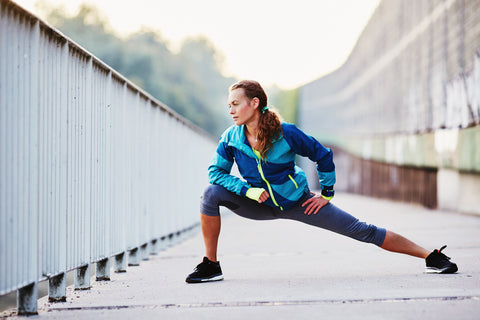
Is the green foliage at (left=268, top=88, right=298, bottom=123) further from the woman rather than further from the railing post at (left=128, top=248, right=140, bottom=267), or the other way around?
the woman

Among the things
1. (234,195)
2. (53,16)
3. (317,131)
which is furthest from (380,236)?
(53,16)

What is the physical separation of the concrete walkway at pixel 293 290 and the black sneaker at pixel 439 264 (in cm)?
11

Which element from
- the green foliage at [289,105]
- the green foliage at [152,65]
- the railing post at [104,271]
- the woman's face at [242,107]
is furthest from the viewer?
the green foliage at [152,65]

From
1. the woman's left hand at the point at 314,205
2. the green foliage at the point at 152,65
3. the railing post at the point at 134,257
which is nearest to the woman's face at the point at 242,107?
the woman's left hand at the point at 314,205

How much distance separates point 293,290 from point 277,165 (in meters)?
0.91

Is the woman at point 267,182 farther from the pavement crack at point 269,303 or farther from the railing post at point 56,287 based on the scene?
the railing post at point 56,287

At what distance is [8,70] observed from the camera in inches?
148

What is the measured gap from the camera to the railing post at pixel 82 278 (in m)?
5.17

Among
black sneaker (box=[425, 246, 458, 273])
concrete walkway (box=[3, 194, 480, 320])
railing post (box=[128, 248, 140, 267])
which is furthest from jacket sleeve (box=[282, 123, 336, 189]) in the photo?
railing post (box=[128, 248, 140, 267])

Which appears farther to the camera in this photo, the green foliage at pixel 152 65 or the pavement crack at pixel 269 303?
the green foliage at pixel 152 65

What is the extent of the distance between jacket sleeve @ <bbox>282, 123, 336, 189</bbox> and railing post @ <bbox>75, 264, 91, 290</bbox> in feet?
5.48

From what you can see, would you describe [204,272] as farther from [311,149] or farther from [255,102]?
[255,102]

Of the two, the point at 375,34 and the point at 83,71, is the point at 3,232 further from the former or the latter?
the point at 375,34

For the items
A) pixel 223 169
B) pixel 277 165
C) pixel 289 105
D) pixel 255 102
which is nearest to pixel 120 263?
pixel 223 169
